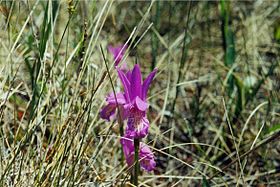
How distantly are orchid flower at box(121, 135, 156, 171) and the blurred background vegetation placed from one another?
25mm

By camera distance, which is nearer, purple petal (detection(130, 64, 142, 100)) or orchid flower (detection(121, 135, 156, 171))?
purple petal (detection(130, 64, 142, 100))

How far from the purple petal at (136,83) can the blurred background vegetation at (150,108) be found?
9 centimetres

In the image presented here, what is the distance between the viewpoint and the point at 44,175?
4.84 ft

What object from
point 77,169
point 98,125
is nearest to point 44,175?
point 77,169

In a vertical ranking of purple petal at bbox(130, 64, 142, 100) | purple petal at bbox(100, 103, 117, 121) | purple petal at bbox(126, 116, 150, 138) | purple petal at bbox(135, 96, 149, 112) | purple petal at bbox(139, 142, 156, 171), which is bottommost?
purple petal at bbox(139, 142, 156, 171)

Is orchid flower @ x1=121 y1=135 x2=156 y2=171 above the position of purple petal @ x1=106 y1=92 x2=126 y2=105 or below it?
below

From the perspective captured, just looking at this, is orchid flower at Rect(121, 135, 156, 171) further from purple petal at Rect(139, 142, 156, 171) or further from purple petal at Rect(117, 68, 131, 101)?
purple petal at Rect(117, 68, 131, 101)

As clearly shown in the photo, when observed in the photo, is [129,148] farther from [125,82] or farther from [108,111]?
[125,82]

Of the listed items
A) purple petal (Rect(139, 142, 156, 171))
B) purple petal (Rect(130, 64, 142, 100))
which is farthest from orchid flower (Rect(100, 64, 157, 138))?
purple petal (Rect(139, 142, 156, 171))

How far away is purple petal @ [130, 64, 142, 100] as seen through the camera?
1344 millimetres

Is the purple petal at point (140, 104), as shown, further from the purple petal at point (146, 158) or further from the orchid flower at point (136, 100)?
the purple petal at point (146, 158)

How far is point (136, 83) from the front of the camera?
4.43 ft

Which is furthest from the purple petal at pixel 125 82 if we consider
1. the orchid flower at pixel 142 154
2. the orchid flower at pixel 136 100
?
the orchid flower at pixel 142 154

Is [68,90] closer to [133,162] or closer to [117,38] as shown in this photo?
[133,162]
